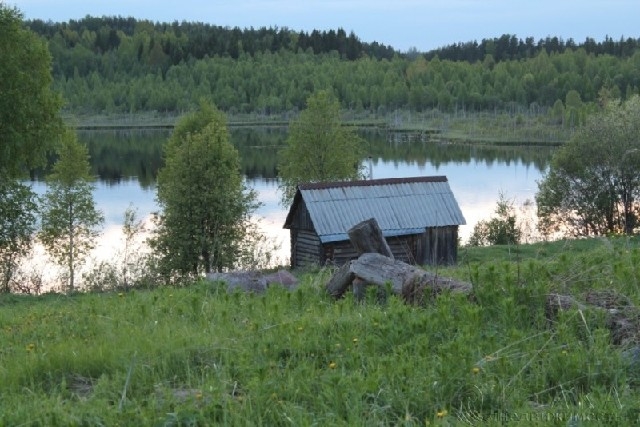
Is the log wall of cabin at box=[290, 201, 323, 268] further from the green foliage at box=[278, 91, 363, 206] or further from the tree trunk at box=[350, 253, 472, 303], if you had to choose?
the tree trunk at box=[350, 253, 472, 303]

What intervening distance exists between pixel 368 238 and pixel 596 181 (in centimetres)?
3470

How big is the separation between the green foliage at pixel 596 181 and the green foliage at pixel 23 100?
25.1 metres

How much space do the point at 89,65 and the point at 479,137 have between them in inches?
4473

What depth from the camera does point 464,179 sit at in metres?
65.4

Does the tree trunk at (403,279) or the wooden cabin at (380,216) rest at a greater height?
the tree trunk at (403,279)

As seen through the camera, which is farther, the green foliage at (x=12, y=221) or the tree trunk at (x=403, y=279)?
the green foliage at (x=12, y=221)

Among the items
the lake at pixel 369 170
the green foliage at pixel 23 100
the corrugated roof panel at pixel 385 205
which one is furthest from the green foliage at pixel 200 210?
the green foliage at pixel 23 100

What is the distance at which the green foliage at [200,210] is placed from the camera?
33938mm

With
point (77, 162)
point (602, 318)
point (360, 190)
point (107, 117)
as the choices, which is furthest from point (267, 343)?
point (107, 117)

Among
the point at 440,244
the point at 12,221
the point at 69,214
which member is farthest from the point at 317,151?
the point at 12,221

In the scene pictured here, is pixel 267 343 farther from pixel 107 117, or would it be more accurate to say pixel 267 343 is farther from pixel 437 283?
pixel 107 117

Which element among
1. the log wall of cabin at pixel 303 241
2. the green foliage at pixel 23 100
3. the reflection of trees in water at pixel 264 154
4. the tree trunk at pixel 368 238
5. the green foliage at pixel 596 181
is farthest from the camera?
the reflection of trees in water at pixel 264 154

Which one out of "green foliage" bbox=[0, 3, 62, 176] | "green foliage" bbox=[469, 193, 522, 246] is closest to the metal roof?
"green foliage" bbox=[469, 193, 522, 246]

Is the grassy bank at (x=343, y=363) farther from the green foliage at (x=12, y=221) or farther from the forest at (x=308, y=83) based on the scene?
the forest at (x=308, y=83)
